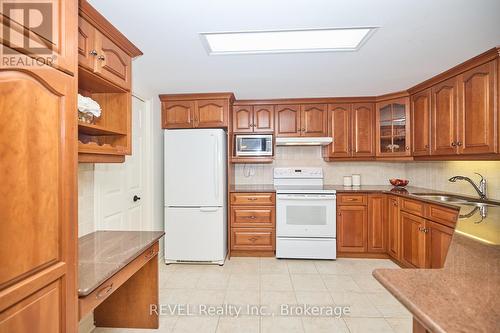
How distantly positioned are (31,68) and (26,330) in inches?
36.3

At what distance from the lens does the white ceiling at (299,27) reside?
4.92ft

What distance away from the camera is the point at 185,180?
10.4 feet

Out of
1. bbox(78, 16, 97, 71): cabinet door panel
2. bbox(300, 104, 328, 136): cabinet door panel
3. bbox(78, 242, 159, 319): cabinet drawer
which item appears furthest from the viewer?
bbox(300, 104, 328, 136): cabinet door panel

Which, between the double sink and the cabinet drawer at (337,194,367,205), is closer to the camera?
the double sink

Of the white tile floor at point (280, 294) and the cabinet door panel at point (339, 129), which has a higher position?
the cabinet door panel at point (339, 129)

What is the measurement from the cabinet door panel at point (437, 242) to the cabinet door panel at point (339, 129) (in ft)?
4.60

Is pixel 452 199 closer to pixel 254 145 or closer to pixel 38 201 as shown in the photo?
pixel 254 145

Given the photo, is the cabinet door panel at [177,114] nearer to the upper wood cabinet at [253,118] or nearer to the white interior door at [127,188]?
the white interior door at [127,188]

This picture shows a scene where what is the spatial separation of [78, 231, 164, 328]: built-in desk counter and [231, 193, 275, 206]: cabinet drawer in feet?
5.21

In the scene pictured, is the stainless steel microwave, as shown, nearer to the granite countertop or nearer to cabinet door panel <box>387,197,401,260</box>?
cabinet door panel <box>387,197,401,260</box>

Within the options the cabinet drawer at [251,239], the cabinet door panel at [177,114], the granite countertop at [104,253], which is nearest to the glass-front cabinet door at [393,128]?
the cabinet drawer at [251,239]

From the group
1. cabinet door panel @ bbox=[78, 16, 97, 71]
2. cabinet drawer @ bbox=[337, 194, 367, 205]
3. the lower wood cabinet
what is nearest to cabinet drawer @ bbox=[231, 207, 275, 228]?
the lower wood cabinet

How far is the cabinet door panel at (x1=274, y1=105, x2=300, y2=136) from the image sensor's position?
3639 millimetres

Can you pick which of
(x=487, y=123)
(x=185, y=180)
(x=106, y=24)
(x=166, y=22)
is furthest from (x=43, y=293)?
(x=487, y=123)
